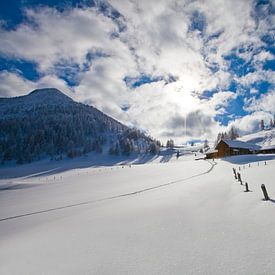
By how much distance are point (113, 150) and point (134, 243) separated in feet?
469

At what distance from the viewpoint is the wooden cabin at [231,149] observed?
69.1 m

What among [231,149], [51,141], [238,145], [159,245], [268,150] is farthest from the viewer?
[51,141]

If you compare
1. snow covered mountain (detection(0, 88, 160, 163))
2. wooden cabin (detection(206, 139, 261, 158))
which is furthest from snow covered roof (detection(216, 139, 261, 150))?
snow covered mountain (detection(0, 88, 160, 163))

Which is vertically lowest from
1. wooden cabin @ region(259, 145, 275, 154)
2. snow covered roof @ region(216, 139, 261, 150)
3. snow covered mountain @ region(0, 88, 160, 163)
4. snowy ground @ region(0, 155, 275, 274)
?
snowy ground @ region(0, 155, 275, 274)

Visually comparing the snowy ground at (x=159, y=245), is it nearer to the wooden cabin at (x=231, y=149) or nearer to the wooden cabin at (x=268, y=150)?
the wooden cabin at (x=231, y=149)

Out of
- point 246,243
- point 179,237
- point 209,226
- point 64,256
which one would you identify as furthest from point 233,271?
point 64,256

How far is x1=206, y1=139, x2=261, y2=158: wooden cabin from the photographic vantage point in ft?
227

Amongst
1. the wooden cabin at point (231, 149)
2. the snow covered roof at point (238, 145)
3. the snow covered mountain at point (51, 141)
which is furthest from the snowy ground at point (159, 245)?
the snow covered mountain at point (51, 141)

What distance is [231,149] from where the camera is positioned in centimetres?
6888

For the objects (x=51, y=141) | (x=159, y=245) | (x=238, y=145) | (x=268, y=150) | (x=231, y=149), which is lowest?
(x=159, y=245)

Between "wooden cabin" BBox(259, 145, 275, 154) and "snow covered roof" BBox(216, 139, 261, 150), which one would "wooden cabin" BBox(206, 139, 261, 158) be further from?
"wooden cabin" BBox(259, 145, 275, 154)

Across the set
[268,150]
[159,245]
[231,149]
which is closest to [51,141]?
[231,149]

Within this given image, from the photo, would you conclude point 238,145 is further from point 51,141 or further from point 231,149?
point 51,141

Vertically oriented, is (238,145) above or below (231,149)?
above
